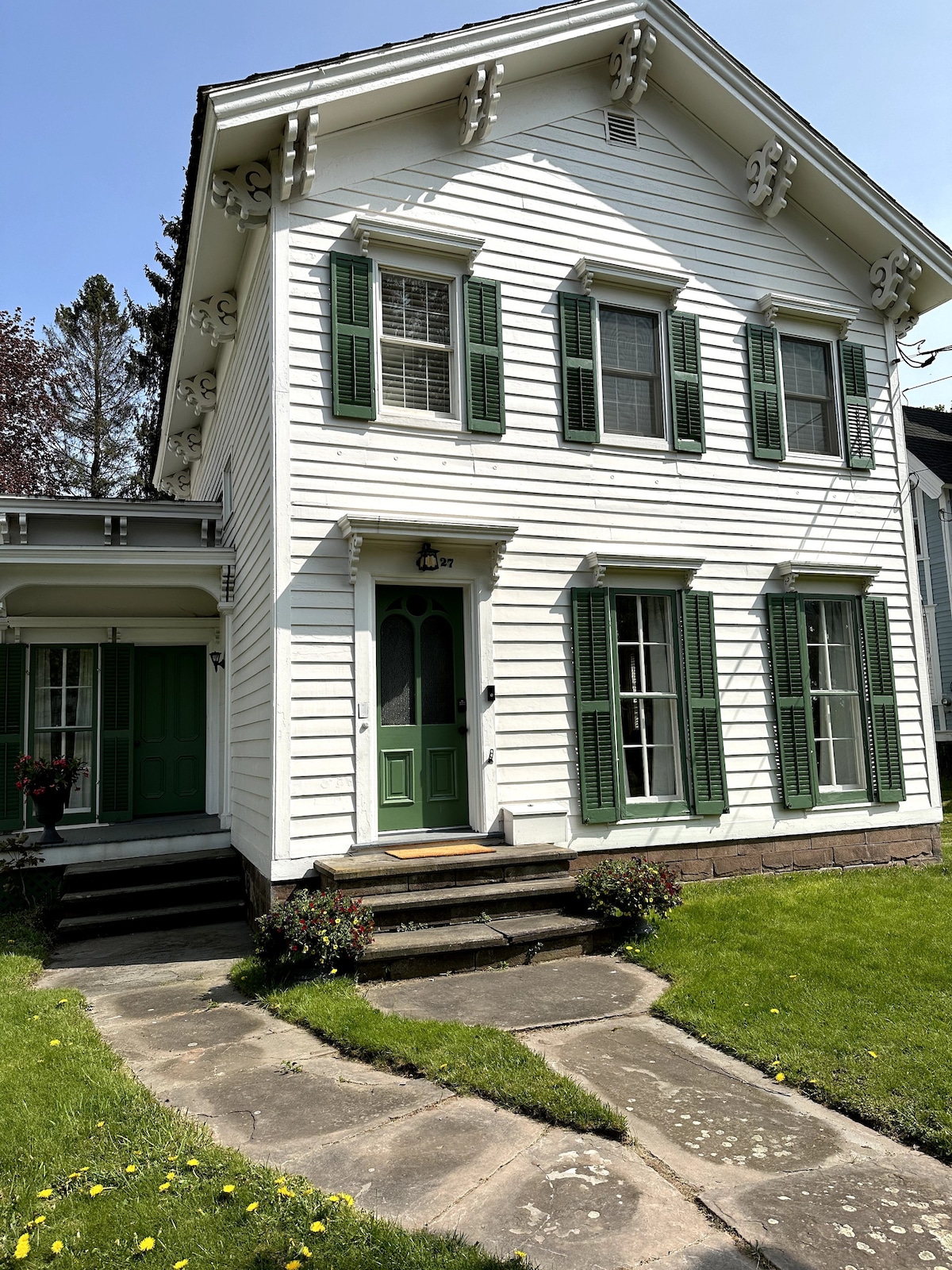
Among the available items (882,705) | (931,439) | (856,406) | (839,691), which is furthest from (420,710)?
(931,439)

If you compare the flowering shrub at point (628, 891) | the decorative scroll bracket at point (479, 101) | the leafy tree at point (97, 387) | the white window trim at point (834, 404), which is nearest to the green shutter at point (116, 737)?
the flowering shrub at point (628, 891)

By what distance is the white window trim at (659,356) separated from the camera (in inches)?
349

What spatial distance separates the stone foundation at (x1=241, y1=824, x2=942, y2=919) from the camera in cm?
826

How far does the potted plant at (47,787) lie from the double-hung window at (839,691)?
734 centimetres

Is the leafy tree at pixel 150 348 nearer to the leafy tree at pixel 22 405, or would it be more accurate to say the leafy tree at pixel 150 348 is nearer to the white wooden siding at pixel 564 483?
the leafy tree at pixel 22 405

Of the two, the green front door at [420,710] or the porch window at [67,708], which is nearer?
the green front door at [420,710]

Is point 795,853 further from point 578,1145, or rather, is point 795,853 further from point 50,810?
point 50,810

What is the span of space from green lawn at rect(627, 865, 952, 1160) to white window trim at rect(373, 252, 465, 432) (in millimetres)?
4623

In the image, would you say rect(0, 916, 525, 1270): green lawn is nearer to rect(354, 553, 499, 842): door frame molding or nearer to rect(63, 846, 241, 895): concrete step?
rect(354, 553, 499, 842): door frame molding

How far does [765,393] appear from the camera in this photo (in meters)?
9.70

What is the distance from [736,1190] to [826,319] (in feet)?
30.3

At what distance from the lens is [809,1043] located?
471 cm

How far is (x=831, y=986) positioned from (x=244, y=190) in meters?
7.43

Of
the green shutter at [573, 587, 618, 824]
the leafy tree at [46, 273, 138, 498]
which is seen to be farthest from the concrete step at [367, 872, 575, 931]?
the leafy tree at [46, 273, 138, 498]
